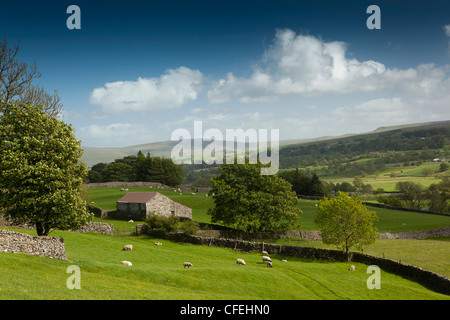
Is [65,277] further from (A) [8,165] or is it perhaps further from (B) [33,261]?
(A) [8,165]

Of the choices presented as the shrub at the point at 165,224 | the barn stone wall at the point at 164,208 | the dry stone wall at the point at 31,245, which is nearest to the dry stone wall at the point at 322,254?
the shrub at the point at 165,224

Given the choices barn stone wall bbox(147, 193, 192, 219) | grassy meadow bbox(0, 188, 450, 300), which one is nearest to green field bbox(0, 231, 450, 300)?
grassy meadow bbox(0, 188, 450, 300)

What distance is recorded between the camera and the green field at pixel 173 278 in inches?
821

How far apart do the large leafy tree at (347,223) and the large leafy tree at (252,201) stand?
11.7 meters

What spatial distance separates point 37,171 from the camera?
1199 inches

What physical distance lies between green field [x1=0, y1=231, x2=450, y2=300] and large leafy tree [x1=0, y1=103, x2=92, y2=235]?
476cm

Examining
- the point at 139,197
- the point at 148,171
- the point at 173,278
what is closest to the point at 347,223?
the point at 173,278

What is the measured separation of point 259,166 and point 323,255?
2184 cm

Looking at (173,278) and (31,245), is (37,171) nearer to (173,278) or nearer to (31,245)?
(31,245)

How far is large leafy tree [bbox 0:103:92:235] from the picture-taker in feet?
99.9

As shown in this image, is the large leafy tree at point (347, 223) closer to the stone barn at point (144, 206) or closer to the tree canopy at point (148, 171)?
the stone barn at point (144, 206)

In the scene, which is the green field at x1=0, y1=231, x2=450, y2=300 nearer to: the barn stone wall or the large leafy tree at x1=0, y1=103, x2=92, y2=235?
the large leafy tree at x1=0, y1=103, x2=92, y2=235
